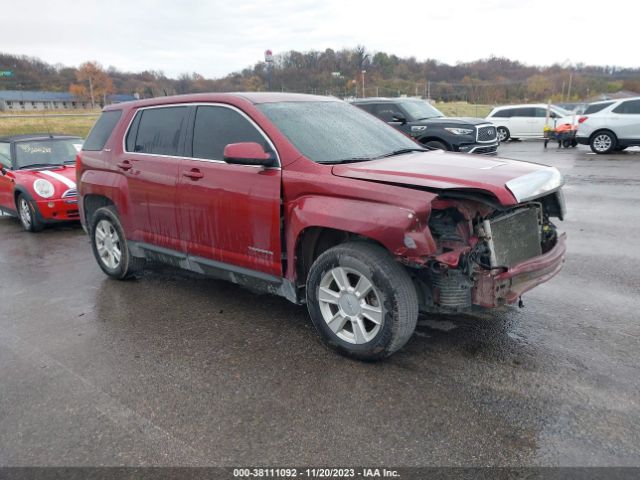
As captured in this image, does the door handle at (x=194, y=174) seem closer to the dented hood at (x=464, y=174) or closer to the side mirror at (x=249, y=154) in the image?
the side mirror at (x=249, y=154)

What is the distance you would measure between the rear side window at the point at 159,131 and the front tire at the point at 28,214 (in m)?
4.15

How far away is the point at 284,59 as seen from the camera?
69.1 meters

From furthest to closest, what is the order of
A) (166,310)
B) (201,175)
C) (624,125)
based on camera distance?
(624,125) < (166,310) < (201,175)

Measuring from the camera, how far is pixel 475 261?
3.38 m

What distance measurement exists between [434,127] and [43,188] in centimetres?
922

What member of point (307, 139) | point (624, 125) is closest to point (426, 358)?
point (307, 139)

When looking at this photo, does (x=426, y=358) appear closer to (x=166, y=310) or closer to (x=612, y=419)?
(x=612, y=419)

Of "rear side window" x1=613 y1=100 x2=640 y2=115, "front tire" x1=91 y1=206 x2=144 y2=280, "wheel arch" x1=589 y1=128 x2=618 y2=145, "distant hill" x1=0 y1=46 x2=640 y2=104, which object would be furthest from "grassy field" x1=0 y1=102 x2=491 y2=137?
"front tire" x1=91 y1=206 x2=144 y2=280

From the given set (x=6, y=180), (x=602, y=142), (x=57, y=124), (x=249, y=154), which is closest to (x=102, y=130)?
(x=249, y=154)

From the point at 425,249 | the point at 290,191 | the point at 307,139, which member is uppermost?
the point at 307,139

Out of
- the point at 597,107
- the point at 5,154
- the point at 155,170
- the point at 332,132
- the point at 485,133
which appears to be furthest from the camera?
the point at 597,107

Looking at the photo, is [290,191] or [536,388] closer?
[536,388]

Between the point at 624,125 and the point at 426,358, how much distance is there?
15.8 metres

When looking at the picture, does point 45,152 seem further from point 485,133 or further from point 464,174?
point 485,133
